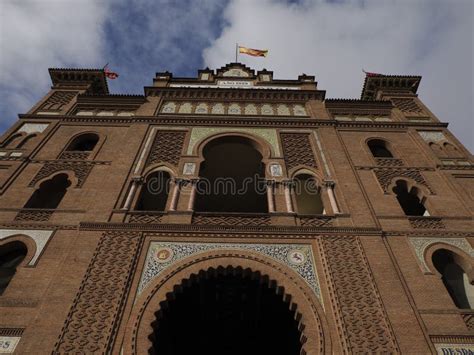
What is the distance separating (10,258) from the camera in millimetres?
7766

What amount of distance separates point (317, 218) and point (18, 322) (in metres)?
6.05

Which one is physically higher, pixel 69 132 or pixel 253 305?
pixel 69 132

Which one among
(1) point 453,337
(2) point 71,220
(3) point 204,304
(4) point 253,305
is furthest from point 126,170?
(1) point 453,337

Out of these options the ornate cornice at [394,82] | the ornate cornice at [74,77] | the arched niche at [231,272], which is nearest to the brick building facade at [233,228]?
the arched niche at [231,272]

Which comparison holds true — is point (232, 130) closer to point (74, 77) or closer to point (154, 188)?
point (154, 188)

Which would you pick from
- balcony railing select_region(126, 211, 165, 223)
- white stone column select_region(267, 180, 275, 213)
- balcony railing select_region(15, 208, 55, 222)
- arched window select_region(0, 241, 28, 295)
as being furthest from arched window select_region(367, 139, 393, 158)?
arched window select_region(0, 241, 28, 295)

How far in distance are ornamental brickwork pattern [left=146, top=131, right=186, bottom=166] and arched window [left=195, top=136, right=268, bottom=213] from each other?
973mm

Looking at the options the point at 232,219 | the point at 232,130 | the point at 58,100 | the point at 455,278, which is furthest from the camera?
the point at 58,100

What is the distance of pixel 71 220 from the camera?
8125 mm

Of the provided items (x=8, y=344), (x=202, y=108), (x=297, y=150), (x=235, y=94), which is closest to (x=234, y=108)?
(x=235, y=94)

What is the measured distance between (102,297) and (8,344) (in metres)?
1.49

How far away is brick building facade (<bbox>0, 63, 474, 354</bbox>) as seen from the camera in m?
6.29

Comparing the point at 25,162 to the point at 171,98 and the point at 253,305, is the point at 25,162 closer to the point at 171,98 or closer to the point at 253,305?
the point at 171,98

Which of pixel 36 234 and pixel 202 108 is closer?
pixel 36 234
